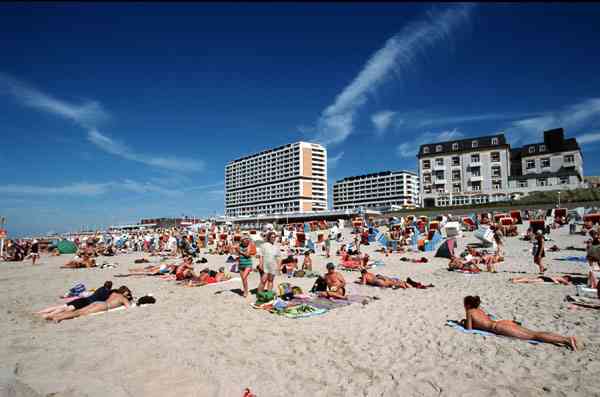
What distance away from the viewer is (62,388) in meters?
3.05

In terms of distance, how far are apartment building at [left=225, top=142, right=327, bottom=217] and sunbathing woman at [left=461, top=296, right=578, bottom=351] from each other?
89.6 meters

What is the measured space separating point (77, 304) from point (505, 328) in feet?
21.7

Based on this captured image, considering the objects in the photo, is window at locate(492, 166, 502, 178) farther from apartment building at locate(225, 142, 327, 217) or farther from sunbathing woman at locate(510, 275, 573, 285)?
apartment building at locate(225, 142, 327, 217)

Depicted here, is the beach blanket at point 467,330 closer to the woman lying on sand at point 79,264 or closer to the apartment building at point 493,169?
the woman lying on sand at point 79,264

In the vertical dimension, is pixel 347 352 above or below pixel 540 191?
below

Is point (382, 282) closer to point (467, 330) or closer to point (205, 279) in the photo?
point (467, 330)

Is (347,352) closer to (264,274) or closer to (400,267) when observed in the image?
(264,274)

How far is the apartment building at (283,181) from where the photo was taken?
9750 cm

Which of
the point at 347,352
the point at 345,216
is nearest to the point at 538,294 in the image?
the point at 347,352

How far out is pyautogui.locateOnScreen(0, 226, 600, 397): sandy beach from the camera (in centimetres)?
313

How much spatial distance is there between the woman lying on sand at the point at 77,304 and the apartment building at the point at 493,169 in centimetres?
4551

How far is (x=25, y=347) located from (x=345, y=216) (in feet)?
205

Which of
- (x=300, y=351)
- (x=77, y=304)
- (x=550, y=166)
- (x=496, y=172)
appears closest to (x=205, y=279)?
(x=77, y=304)

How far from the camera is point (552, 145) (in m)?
43.3
